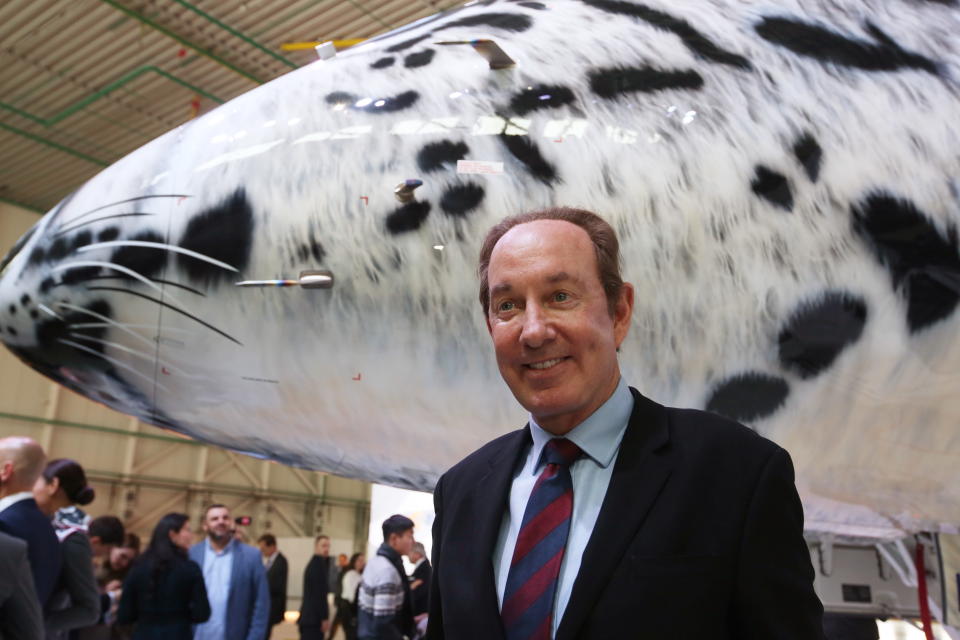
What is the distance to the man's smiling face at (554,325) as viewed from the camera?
112 centimetres

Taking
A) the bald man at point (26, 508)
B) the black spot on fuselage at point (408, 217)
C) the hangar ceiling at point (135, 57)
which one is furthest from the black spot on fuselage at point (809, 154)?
the hangar ceiling at point (135, 57)

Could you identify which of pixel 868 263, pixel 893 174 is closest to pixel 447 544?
pixel 868 263

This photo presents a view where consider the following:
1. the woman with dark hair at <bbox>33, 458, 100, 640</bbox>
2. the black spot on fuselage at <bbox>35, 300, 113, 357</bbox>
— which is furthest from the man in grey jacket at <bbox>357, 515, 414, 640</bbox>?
the black spot on fuselage at <bbox>35, 300, 113, 357</bbox>

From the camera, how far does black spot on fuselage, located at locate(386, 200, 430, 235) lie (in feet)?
5.74

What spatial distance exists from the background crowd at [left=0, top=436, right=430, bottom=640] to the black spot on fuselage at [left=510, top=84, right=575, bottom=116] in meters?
1.79

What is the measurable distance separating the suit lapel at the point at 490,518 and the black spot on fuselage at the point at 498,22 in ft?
3.37

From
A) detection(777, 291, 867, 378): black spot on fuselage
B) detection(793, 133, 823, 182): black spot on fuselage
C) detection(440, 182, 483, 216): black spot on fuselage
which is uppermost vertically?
detection(793, 133, 823, 182): black spot on fuselage

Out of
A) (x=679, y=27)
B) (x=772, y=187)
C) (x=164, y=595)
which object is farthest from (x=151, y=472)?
(x=772, y=187)

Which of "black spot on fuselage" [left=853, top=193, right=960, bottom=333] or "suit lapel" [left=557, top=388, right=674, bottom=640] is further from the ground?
"black spot on fuselage" [left=853, top=193, right=960, bottom=333]

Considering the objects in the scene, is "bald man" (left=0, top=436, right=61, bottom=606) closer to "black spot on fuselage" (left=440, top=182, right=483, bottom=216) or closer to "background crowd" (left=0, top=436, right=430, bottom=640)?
"background crowd" (left=0, top=436, right=430, bottom=640)

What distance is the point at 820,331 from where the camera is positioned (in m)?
1.65

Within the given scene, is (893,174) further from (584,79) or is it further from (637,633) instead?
(637,633)

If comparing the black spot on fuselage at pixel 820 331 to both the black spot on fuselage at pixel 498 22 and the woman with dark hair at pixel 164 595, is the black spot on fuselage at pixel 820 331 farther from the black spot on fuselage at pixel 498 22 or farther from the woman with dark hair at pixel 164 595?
the woman with dark hair at pixel 164 595

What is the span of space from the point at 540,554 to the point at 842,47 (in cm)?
127
